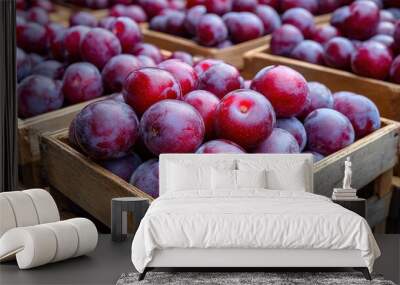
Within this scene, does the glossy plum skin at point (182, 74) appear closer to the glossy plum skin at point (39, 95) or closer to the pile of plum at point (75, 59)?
the pile of plum at point (75, 59)

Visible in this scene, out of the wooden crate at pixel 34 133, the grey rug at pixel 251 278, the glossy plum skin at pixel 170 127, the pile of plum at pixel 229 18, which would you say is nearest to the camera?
the grey rug at pixel 251 278

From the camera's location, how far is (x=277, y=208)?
2643mm

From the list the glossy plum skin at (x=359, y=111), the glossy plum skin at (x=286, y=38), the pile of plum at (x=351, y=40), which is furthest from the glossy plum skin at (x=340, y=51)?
the glossy plum skin at (x=359, y=111)

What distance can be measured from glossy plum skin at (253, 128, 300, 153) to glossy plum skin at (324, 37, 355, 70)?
0.62m

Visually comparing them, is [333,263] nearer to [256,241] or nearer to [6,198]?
[256,241]

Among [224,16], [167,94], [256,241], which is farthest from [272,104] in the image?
[224,16]

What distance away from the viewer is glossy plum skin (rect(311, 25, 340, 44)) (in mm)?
3428

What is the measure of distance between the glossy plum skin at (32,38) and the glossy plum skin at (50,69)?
13cm

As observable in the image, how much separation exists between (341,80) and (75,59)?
113 cm

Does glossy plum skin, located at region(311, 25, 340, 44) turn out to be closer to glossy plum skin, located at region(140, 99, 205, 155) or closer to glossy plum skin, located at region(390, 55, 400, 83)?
glossy plum skin, located at region(390, 55, 400, 83)

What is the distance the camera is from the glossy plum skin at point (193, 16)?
3.58 meters

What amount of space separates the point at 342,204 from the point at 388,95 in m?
0.52

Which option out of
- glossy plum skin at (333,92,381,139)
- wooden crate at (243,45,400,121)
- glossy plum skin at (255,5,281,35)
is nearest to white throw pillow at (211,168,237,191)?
glossy plum skin at (333,92,381,139)

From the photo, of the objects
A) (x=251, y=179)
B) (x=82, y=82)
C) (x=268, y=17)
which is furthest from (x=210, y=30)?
(x=251, y=179)
